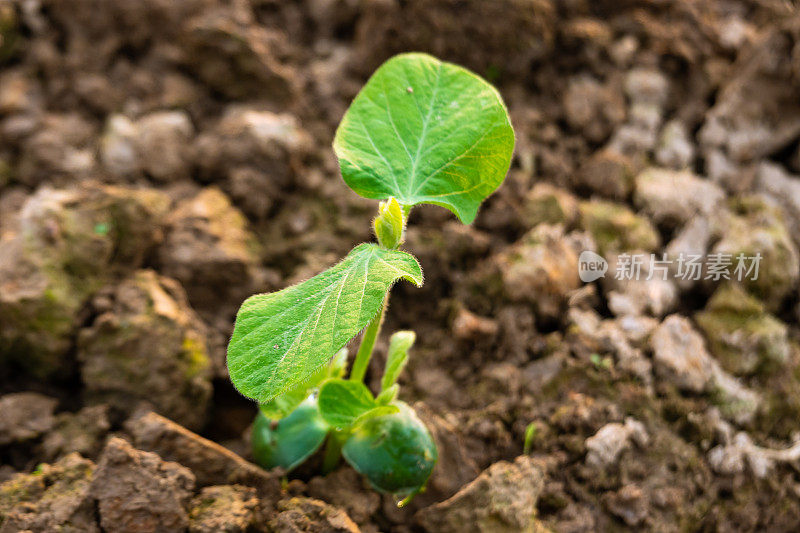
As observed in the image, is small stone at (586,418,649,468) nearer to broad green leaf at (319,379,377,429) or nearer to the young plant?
the young plant

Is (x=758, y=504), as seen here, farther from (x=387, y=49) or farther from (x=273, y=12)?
(x=273, y=12)

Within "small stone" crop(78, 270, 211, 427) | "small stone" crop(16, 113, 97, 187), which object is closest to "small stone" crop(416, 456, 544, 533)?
"small stone" crop(78, 270, 211, 427)

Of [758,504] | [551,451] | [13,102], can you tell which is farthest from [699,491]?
[13,102]

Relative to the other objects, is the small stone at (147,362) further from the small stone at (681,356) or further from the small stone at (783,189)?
the small stone at (783,189)

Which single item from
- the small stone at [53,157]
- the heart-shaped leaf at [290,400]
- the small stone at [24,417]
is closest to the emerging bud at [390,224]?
the heart-shaped leaf at [290,400]

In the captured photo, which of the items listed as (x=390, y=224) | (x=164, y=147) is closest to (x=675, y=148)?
(x=390, y=224)
